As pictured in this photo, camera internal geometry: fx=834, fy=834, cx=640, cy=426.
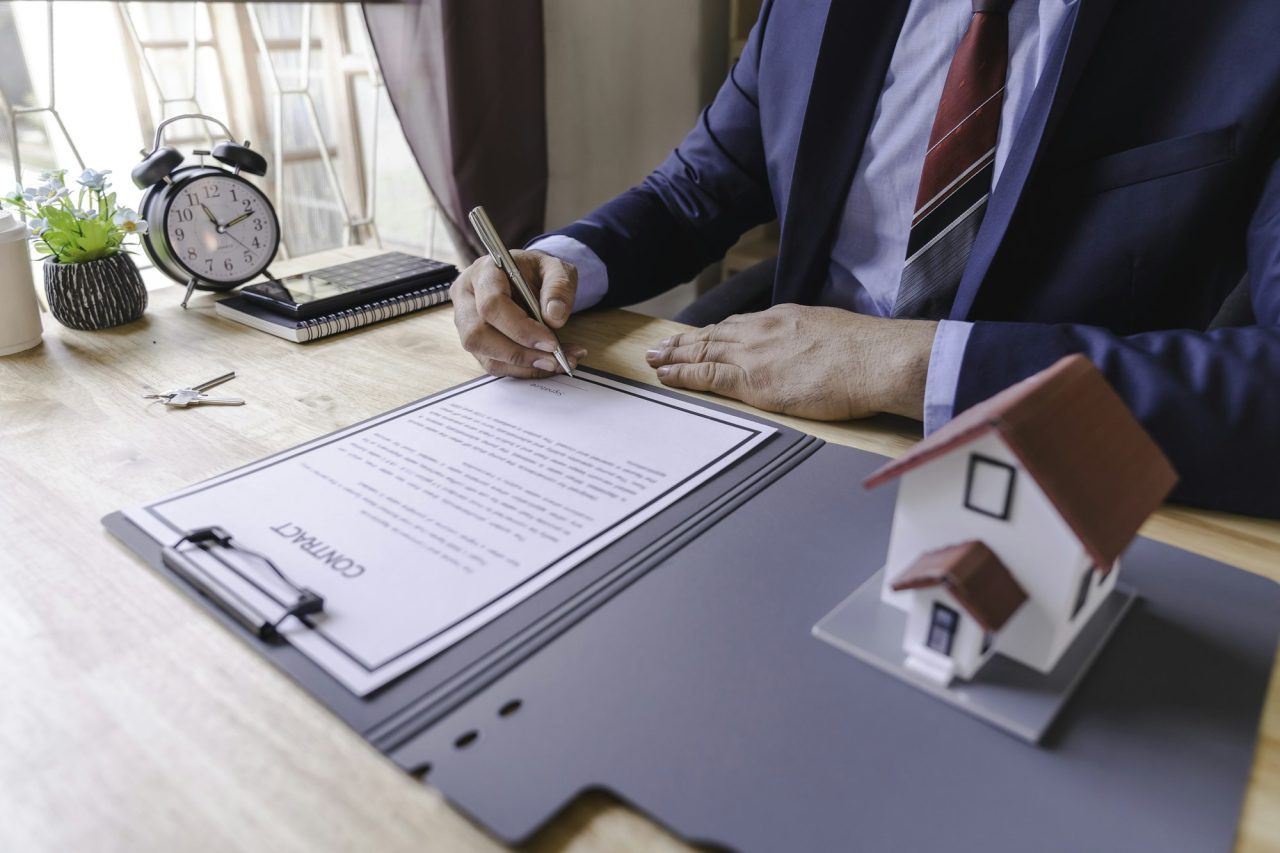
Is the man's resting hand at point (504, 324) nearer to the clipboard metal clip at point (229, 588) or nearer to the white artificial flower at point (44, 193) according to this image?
the clipboard metal clip at point (229, 588)

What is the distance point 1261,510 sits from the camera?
2.03 feet

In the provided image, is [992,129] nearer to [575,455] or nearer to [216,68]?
[575,455]

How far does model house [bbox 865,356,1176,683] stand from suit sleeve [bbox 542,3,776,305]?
763 millimetres

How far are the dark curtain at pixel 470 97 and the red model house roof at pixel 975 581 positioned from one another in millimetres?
1295

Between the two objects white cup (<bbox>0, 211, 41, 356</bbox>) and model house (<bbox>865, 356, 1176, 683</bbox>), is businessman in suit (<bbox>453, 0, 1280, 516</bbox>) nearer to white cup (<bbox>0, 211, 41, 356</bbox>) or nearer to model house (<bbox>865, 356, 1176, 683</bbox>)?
model house (<bbox>865, 356, 1176, 683</bbox>)

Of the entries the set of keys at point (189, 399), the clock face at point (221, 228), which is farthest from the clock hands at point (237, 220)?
the set of keys at point (189, 399)

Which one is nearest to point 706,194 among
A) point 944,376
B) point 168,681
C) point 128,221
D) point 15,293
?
point 944,376

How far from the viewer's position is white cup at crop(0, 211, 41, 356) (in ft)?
2.95

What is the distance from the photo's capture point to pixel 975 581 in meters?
0.41

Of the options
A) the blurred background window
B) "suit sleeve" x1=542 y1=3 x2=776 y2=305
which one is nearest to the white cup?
the blurred background window

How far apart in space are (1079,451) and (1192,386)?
300 millimetres

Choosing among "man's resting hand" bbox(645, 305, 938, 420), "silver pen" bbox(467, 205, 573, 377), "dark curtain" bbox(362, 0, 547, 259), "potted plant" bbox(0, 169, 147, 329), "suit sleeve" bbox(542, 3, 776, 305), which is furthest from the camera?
"dark curtain" bbox(362, 0, 547, 259)

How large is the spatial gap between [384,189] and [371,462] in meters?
1.46

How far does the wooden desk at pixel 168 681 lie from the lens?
15.1 inches
